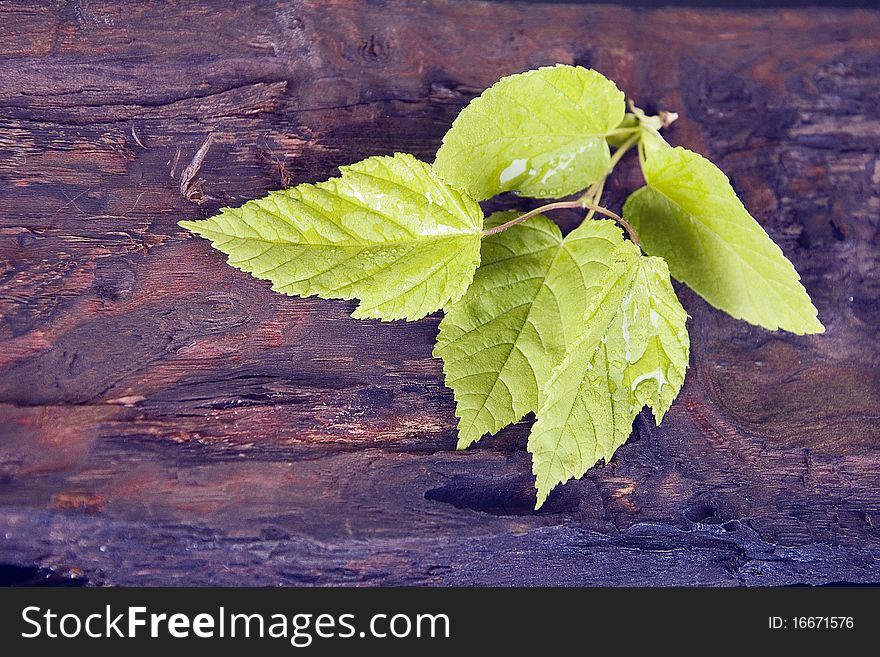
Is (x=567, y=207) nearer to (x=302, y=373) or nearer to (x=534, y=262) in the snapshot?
(x=534, y=262)

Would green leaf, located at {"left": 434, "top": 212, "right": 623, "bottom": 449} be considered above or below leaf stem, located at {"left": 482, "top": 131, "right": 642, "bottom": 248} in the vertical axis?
below

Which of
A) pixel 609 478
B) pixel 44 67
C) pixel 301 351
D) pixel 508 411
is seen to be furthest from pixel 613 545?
pixel 44 67

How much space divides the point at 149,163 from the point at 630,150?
0.45m

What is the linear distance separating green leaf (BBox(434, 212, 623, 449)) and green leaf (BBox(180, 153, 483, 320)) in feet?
0.14

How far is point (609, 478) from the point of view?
703mm

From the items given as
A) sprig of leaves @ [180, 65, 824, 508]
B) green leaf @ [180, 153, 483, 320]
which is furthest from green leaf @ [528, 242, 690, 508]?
green leaf @ [180, 153, 483, 320]

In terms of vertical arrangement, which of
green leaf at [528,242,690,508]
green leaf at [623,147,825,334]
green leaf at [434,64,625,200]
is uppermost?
green leaf at [434,64,625,200]

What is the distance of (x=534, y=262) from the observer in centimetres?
65

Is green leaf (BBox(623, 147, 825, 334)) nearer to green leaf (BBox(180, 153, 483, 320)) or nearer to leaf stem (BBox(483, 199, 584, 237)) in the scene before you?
leaf stem (BBox(483, 199, 584, 237))

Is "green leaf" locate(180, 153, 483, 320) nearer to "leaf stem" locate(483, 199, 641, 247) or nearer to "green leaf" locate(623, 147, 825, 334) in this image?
"leaf stem" locate(483, 199, 641, 247)

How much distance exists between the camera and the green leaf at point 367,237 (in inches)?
23.9

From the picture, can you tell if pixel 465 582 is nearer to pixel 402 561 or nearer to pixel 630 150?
pixel 402 561

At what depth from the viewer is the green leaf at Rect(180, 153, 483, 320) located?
0.61 meters

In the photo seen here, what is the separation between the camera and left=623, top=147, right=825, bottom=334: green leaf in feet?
1.99
